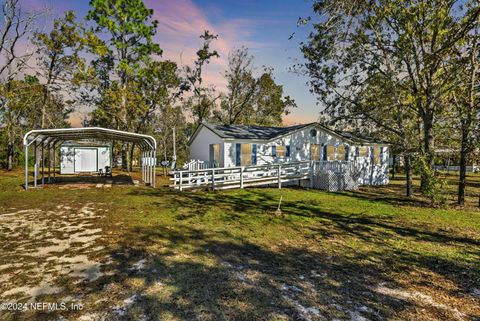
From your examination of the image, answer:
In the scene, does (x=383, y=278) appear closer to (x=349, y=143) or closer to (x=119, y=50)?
(x=349, y=143)

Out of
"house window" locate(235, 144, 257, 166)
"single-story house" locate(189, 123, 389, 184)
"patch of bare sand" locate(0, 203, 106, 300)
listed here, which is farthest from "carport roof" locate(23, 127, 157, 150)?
"patch of bare sand" locate(0, 203, 106, 300)

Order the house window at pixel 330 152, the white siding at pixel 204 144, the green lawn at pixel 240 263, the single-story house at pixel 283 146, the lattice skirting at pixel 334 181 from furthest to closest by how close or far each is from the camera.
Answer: the house window at pixel 330 152 → the white siding at pixel 204 144 → the single-story house at pixel 283 146 → the lattice skirting at pixel 334 181 → the green lawn at pixel 240 263

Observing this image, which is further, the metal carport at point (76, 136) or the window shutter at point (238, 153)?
the window shutter at point (238, 153)

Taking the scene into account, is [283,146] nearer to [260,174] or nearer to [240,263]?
[260,174]

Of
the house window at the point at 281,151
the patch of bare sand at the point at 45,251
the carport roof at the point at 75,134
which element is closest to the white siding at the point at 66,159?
the carport roof at the point at 75,134

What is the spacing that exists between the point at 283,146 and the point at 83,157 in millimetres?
20024

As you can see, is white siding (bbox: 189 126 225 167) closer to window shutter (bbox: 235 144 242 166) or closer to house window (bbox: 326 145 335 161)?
window shutter (bbox: 235 144 242 166)

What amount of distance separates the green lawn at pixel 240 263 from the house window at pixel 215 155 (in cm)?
988

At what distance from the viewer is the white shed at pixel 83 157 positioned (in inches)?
1074

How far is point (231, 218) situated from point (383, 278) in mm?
5026

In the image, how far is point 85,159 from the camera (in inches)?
1111

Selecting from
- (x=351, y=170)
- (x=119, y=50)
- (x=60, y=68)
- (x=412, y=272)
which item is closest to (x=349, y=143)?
(x=351, y=170)

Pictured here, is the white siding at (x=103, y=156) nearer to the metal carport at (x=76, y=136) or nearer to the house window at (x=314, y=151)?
the metal carport at (x=76, y=136)

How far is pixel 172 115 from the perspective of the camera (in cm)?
4756
